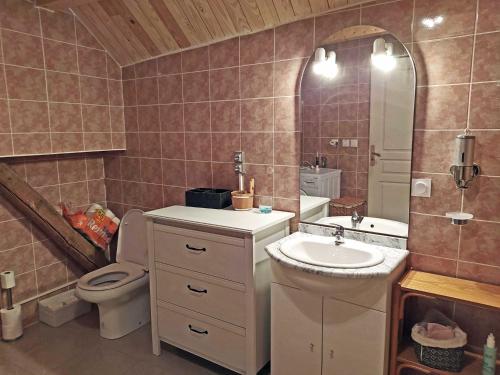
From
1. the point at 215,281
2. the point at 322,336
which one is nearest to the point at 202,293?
the point at 215,281

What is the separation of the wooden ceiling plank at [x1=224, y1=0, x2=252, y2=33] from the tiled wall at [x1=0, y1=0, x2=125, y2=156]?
1226 mm

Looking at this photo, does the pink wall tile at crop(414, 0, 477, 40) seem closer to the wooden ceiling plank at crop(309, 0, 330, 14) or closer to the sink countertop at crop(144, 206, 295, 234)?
the wooden ceiling plank at crop(309, 0, 330, 14)

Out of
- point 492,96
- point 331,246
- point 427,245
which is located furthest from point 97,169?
point 492,96

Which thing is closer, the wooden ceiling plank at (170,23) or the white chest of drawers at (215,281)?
the white chest of drawers at (215,281)

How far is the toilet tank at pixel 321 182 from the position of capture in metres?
2.13

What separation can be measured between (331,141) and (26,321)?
2.51 metres

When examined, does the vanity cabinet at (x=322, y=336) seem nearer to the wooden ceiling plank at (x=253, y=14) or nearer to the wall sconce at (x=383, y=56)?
the wall sconce at (x=383, y=56)

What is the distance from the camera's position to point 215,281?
6.82ft

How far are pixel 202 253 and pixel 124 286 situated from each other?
A: 0.76m

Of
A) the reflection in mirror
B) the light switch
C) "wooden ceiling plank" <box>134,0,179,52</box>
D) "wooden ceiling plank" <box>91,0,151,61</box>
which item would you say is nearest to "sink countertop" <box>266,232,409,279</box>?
the reflection in mirror

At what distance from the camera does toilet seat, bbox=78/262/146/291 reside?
2.60 metres

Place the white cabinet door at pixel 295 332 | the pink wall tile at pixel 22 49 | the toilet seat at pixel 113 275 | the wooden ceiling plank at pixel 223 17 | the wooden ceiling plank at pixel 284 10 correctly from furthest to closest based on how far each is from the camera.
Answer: the toilet seat at pixel 113 275, the pink wall tile at pixel 22 49, the wooden ceiling plank at pixel 223 17, the wooden ceiling plank at pixel 284 10, the white cabinet door at pixel 295 332

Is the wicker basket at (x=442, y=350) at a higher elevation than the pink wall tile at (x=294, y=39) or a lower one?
lower

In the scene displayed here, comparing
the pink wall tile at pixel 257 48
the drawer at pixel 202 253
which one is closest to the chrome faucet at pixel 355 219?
the drawer at pixel 202 253
